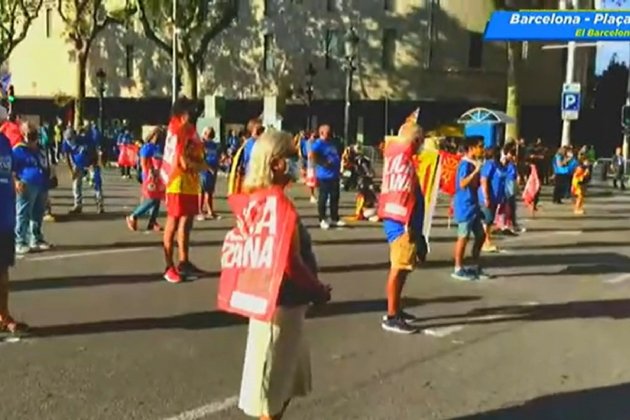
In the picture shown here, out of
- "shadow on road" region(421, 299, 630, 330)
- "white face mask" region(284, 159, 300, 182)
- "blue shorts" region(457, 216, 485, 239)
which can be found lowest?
"shadow on road" region(421, 299, 630, 330)

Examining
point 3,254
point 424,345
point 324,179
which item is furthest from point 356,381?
point 324,179

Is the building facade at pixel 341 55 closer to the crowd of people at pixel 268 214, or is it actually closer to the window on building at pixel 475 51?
Answer: the window on building at pixel 475 51

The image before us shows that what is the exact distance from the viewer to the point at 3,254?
6.72m

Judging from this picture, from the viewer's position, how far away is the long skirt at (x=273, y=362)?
432 cm

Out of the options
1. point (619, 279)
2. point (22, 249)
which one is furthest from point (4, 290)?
point (619, 279)

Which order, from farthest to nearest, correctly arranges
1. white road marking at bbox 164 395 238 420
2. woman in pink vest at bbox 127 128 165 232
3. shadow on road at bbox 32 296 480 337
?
woman in pink vest at bbox 127 128 165 232, shadow on road at bbox 32 296 480 337, white road marking at bbox 164 395 238 420

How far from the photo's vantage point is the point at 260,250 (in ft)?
13.9

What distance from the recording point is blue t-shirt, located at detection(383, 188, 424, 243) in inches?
295

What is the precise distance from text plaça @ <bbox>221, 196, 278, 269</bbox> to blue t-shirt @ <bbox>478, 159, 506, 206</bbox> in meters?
7.19

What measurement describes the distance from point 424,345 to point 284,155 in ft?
11.1

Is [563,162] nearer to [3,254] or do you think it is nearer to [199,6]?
[3,254]

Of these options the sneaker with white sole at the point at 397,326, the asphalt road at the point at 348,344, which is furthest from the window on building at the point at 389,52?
the sneaker with white sole at the point at 397,326

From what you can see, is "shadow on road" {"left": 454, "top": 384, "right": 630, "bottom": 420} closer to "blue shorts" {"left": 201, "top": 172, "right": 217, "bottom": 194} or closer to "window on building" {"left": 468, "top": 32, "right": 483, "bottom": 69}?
"blue shorts" {"left": 201, "top": 172, "right": 217, "bottom": 194}

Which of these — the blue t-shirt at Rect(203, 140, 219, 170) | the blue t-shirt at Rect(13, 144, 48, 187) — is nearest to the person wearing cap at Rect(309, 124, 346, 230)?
the blue t-shirt at Rect(203, 140, 219, 170)
